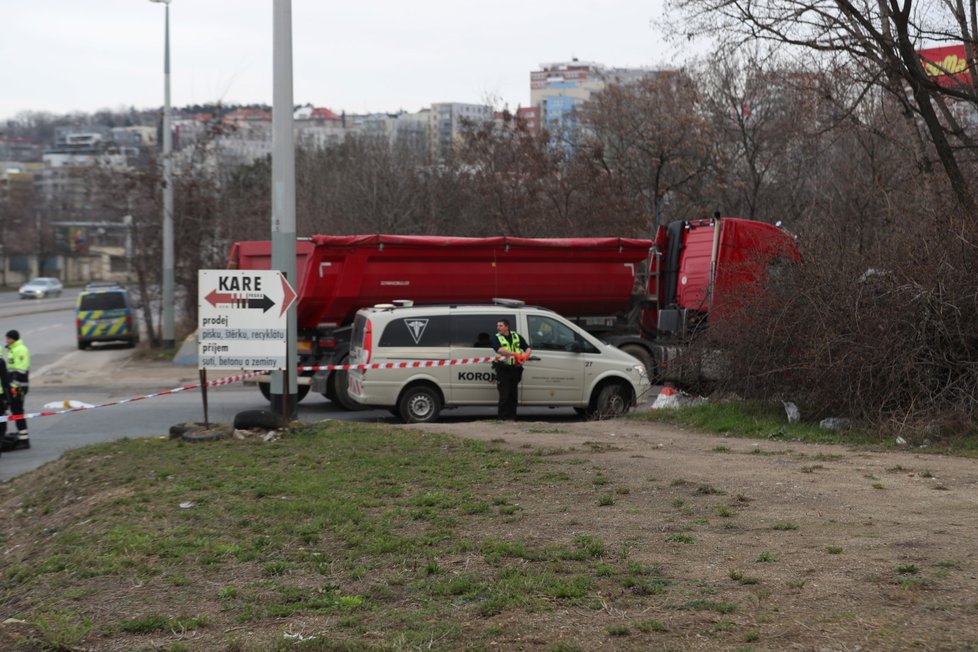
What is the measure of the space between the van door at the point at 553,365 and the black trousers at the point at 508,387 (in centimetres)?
74

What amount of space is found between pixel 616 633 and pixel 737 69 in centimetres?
2944

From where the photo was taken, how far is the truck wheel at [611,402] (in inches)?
678

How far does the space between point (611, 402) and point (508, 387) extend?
193 cm

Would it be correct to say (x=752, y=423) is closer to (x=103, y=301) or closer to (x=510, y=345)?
(x=510, y=345)

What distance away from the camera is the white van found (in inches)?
658

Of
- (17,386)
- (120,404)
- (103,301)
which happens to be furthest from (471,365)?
(103,301)

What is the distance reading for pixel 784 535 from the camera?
716cm

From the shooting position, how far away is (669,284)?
21.6 metres

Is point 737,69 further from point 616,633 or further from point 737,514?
point 616,633

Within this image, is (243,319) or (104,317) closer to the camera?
(243,319)

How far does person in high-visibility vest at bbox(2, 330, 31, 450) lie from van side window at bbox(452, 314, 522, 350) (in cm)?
622

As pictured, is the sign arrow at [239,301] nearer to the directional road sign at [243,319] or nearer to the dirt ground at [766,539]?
the directional road sign at [243,319]

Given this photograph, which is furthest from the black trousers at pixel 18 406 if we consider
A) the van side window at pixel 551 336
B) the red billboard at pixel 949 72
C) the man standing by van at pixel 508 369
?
the red billboard at pixel 949 72

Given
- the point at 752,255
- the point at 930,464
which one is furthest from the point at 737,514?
the point at 752,255
